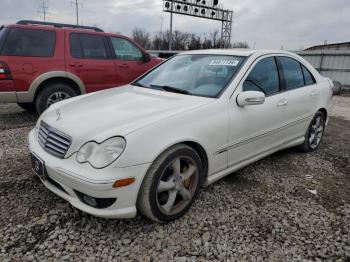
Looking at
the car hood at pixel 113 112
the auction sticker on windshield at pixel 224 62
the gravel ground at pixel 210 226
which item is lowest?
the gravel ground at pixel 210 226

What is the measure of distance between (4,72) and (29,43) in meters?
0.69

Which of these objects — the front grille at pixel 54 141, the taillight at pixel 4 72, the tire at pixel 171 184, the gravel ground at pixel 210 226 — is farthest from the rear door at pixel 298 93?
the taillight at pixel 4 72

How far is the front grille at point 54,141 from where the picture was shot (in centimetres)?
243

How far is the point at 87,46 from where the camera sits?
6012 millimetres

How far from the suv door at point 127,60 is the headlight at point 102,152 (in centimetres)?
427

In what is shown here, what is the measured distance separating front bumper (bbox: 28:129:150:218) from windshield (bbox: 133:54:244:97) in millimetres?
1232

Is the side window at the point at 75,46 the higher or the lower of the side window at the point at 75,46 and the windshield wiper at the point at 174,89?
the higher

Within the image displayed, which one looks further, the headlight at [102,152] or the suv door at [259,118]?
the suv door at [259,118]

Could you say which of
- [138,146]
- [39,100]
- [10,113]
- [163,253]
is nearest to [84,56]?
[39,100]

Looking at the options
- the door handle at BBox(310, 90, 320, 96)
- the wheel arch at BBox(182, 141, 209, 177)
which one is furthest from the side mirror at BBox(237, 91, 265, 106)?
the door handle at BBox(310, 90, 320, 96)

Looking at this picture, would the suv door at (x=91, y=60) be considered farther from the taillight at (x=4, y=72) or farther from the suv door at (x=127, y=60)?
the taillight at (x=4, y=72)

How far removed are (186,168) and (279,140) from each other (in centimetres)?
159

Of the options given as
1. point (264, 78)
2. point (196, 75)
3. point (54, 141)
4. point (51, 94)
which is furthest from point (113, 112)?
point (51, 94)

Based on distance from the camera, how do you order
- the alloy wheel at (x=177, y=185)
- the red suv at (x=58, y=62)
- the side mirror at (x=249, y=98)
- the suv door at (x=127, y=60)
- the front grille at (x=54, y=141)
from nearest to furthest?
the front grille at (x=54, y=141) → the alloy wheel at (x=177, y=185) → the side mirror at (x=249, y=98) → the red suv at (x=58, y=62) → the suv door at (x=127, y=60)
